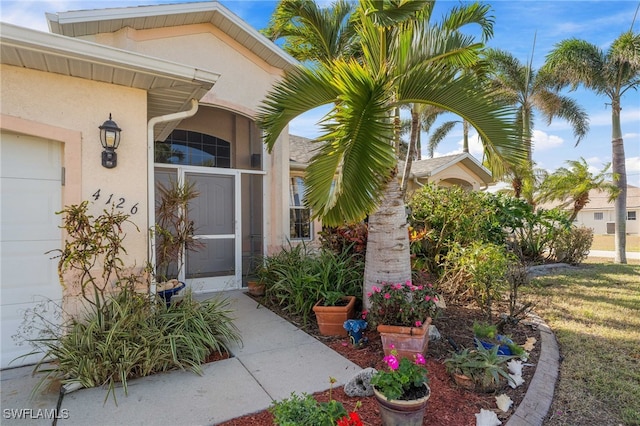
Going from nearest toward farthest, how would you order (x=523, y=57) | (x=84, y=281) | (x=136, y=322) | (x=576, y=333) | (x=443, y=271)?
(x=136, y=322)
(x=84, y=281)
(x=576, y=333)
(x=443, y=271)
(x=523, y=57)

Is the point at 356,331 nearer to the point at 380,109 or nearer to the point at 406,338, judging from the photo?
the point at 406,338

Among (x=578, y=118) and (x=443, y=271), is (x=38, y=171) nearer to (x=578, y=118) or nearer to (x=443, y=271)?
(x=443, y=271)

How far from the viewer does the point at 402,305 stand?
4.09 m

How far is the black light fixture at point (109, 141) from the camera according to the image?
166 inches

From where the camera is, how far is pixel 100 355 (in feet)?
11.6

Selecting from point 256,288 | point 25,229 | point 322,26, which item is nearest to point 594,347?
point 256,288

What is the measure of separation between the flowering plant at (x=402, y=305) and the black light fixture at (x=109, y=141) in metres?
3.95

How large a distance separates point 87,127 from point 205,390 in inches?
141

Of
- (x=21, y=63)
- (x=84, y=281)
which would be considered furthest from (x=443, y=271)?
(x=21, y=63)

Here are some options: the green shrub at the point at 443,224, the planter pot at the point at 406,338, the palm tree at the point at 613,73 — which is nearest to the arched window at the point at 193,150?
the green shrub at the point at 443,224

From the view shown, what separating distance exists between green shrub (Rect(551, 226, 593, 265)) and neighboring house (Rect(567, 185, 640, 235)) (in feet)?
89.6

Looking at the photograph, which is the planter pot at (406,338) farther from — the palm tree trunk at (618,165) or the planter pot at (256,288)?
the palm tree trunk at (618,165)

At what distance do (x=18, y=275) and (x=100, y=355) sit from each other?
160 cm

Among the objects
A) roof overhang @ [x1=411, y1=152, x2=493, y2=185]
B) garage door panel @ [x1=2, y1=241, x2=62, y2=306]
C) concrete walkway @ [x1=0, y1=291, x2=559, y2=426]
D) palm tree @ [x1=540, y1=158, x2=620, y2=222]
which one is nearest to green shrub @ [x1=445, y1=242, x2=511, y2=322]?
concrete walkway @ [x1=0, y1=291, x2=559, y2=426]
